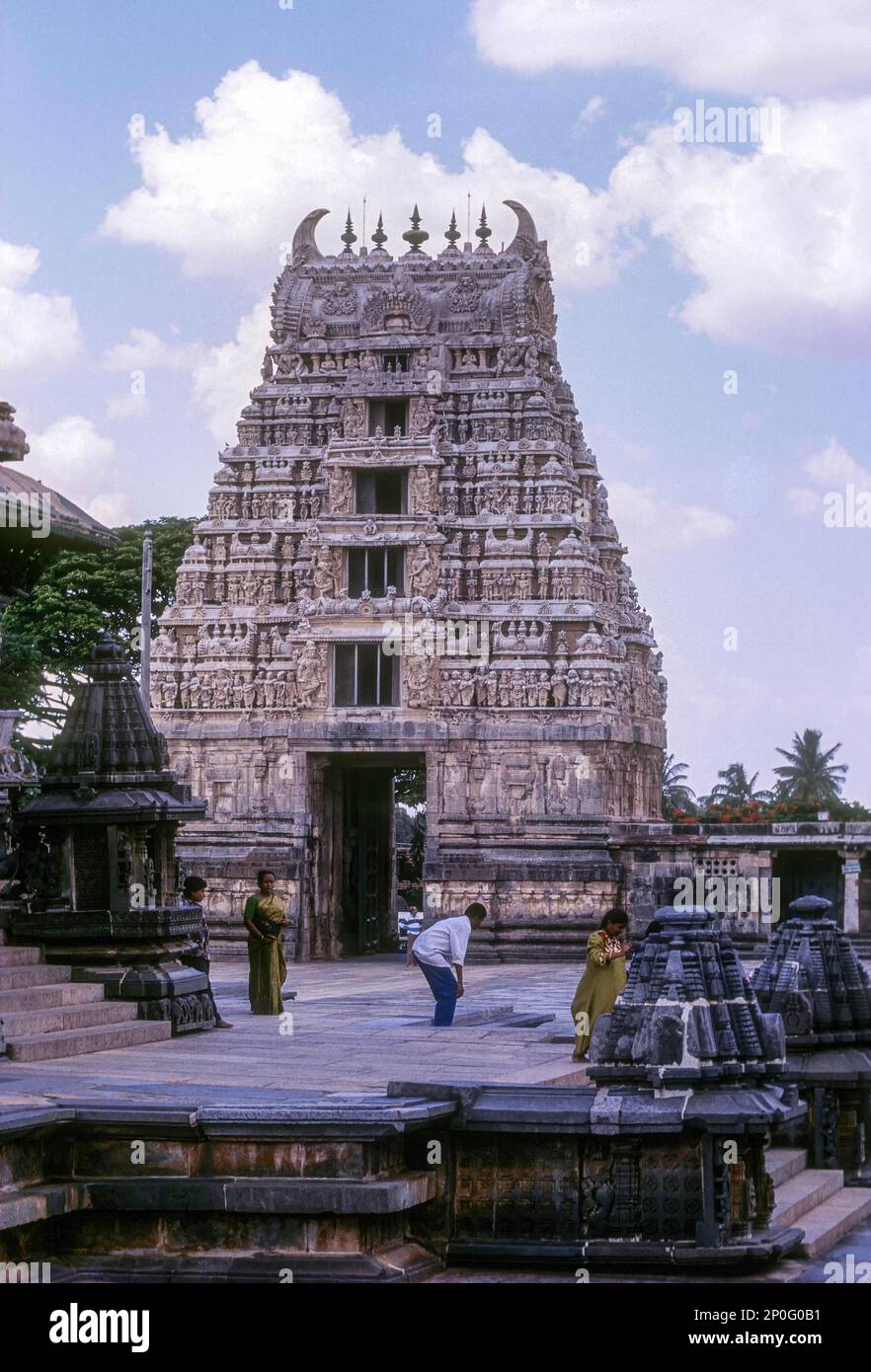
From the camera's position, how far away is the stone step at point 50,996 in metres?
14.9

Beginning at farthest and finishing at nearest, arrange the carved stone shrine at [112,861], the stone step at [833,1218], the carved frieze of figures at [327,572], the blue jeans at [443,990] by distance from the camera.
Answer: the carved frieze of figures at [327,572] < the blue jeans at [443,990] < the carved stone shrine at [112,861] < the stone step at [833,1218]

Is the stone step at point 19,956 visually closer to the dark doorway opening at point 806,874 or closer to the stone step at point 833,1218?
the stone step at point 833,1218

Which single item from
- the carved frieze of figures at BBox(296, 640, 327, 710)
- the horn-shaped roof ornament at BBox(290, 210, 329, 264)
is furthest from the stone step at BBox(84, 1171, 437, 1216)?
the horn-shaped roof ornament at BBox(290, 210, 329, 264)

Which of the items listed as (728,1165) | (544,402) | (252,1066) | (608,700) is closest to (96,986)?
(252,1066)

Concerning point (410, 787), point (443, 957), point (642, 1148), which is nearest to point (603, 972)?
point (443, 957)

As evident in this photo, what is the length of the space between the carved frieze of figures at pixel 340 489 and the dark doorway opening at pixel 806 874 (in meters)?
10.2

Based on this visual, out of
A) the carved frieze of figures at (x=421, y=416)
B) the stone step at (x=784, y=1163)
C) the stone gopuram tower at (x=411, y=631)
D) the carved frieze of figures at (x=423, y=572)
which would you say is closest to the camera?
the stone step at (x=784, y=1163)

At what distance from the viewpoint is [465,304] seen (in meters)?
39.3

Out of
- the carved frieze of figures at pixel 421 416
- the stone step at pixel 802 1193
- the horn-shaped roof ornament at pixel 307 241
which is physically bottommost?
the stone step at pixel 802 1193

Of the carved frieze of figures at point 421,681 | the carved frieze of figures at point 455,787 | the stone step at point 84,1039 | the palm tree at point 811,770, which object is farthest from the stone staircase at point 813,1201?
the palm tree at point 811,770

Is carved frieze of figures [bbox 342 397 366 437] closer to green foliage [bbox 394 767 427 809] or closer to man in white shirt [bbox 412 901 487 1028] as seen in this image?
green foliage [bbox 394 767 427 809]

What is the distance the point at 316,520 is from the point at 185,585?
2.98 metres

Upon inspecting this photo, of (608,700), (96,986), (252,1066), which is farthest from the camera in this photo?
(608,700)
